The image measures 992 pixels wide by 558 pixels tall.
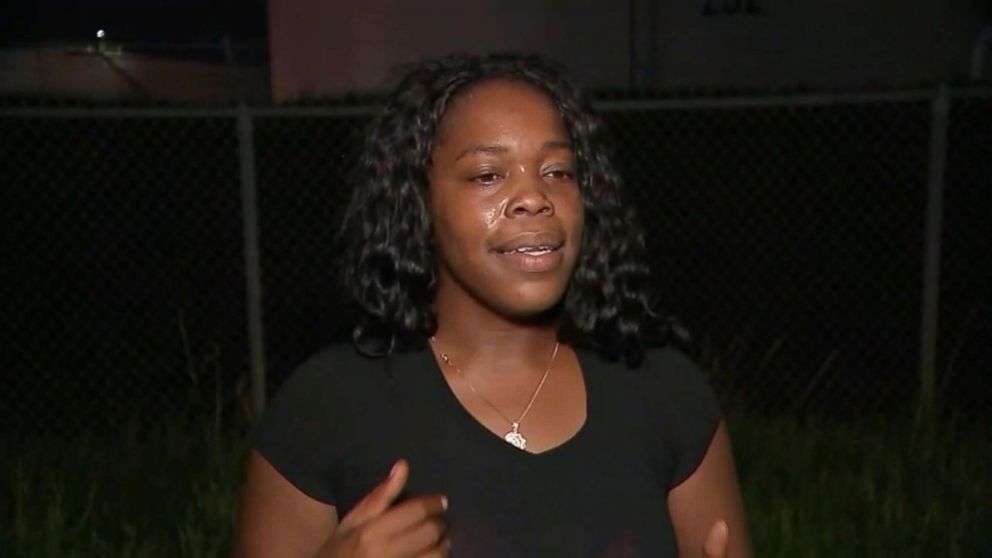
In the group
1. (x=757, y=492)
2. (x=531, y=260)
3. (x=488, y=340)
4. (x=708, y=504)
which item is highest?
(x=531, y=260)

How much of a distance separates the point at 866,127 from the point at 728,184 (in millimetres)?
716

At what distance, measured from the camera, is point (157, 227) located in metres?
6.11

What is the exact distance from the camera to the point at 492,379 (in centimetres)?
164

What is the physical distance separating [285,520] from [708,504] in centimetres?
53

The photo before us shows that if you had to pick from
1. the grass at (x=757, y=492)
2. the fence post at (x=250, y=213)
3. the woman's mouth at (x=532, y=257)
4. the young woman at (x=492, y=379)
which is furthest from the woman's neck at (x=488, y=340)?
the fence post at (x=250, y=213)

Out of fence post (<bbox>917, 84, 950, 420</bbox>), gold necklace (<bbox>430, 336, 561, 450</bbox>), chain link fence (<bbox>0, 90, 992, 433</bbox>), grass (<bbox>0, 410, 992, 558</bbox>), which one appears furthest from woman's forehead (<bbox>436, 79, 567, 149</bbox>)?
chain link fence (<bbox>0, 90, 992, 433</bbox>)

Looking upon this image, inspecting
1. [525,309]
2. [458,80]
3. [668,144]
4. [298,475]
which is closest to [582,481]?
[525,309]

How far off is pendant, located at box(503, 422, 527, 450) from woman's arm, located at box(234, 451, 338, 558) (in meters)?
0.23

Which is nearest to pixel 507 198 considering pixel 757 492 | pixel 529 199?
pixel 529 199

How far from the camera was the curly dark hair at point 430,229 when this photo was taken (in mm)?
1648

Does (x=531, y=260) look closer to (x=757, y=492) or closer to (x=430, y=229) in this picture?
(x=430, y=229)

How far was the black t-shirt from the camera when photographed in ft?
4.94

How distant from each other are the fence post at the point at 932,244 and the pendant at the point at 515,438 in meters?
4.13

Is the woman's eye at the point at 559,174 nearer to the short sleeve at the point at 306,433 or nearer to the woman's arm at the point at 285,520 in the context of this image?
the short sleeve at the point at 306,433
